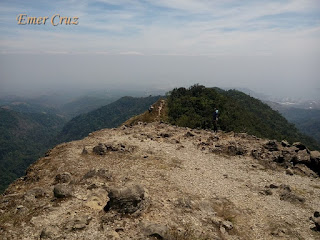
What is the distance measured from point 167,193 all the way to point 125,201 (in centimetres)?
354

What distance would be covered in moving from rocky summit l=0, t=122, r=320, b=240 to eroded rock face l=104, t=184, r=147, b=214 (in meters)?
0.05

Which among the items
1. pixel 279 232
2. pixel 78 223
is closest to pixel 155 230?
pixel 78 223

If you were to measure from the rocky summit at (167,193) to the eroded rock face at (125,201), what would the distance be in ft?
0.17

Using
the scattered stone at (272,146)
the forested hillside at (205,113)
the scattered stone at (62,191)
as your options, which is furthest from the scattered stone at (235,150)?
the forested hillside at (205,113)

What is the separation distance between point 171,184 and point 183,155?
6.09 meters

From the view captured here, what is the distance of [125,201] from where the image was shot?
470 inches

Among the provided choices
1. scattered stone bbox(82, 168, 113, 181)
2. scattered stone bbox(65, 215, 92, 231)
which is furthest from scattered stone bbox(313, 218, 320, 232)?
scattered stone bbox(82, 168, 113, 181)

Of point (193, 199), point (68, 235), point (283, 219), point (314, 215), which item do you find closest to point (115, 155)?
point (193, 199)

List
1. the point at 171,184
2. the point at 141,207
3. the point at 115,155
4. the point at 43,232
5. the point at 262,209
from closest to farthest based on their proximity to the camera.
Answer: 1. the point at 43,232
2. the point at 141,207
3. the point at 262,209
4. the point at 171,184
5. the point at 115,155

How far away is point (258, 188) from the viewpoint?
53.6 ft

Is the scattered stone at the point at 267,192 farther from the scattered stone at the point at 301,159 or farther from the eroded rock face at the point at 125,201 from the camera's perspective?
the eroded rock face at the point at 125,201

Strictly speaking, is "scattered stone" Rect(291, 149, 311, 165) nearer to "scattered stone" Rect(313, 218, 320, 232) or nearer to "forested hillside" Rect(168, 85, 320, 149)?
"scattered stone" Rect(313, 218, 320, 232)

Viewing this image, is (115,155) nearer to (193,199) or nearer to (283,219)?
(193,199)

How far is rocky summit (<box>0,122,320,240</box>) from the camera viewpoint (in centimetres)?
1115
